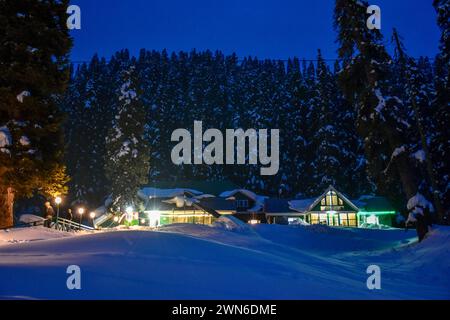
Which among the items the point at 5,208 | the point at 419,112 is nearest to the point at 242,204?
the point at 419,112

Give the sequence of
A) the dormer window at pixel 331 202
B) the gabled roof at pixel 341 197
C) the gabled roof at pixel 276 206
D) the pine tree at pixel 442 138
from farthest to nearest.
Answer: the gabled roof at pixel 276 206 → the dormer window at pixel 331 202 → the gabled roof at pixel 341 197 → the pine tree at pixel 442 138

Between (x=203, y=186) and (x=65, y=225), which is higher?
(x=203, y=186)

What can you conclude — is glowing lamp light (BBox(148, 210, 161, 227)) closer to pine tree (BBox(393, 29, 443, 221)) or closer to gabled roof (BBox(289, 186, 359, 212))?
gabled roof (BBox(289, 186, 359, 212))

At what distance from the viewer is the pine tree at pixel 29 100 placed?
61.1 feet

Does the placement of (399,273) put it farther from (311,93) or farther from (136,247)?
(311,93)

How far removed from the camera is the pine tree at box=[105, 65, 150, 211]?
4556 cm

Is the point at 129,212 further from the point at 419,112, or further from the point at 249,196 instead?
the point at 419,112

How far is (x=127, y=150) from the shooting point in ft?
151

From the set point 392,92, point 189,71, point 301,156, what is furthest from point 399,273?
point 189,71

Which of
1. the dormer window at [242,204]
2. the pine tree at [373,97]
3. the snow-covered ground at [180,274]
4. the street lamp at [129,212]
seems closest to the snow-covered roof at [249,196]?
the dormer window at [242,204]

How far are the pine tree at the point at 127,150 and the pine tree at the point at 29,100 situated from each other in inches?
977

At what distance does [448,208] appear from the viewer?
3456 cm

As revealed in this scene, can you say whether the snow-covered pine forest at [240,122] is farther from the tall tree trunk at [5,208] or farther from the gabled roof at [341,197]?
the tall tree trunk at [5,208]

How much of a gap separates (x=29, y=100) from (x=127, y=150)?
2718cm
